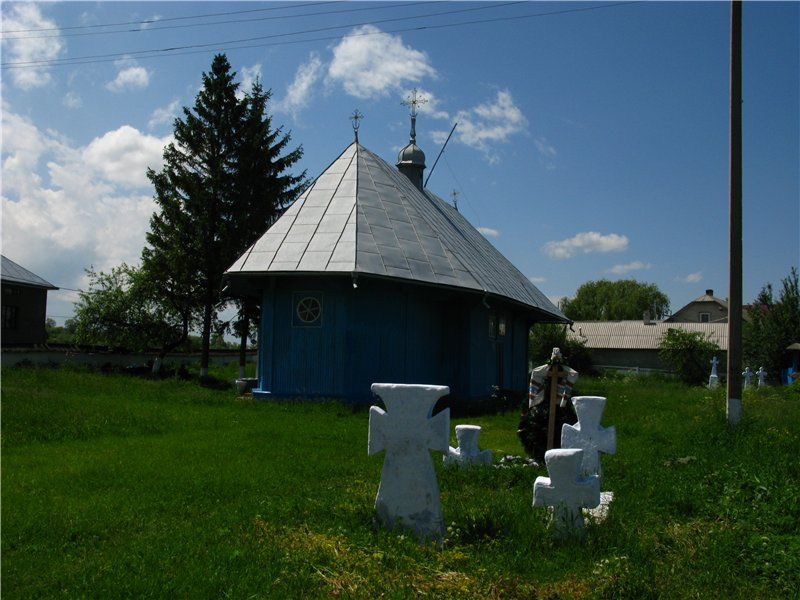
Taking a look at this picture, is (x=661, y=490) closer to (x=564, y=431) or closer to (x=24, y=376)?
(x=564, y=431)

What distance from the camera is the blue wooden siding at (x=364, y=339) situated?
15.4 m

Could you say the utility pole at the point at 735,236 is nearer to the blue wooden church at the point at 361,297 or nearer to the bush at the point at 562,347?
the blue wooden church at the point at 361,297

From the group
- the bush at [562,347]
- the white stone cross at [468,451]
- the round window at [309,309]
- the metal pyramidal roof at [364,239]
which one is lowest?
the white stone cross at [468,451]

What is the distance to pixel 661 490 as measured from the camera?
7348 millimetres

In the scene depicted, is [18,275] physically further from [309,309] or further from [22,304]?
[309,309]

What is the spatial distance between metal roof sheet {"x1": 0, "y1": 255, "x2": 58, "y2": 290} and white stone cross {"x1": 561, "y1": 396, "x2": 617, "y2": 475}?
3062 cm

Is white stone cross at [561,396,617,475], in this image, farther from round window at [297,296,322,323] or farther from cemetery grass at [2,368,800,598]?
round window at [297,296,322,323]

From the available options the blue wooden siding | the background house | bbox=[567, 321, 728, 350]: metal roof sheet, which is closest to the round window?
the blue wooden siding

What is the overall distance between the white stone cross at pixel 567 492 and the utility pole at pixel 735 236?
6997 millimetres

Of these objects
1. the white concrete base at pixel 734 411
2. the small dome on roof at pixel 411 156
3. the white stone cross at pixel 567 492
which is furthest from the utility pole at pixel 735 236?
the small dome on roof at pixel 411 156

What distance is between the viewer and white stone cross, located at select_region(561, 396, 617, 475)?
24.5 ft

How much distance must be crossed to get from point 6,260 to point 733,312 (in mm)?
32996

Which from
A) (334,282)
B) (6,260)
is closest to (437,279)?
(334,282)

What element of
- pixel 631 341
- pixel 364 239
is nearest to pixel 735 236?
pixel 364 239
